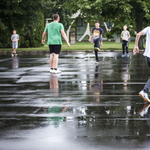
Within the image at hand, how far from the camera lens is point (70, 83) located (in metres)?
10.8

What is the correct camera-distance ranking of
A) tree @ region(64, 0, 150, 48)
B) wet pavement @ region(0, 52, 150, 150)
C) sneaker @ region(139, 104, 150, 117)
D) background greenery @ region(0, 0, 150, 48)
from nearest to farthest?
wet pavement @ region(0, 52, 150, 150)
sneaker @ region(139, 104, 150, 117)
tree @ region(64, 0, 150, 48)
background greenery @ region(0, 0, 150, 48)

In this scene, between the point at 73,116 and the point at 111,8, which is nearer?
the point at 73,116

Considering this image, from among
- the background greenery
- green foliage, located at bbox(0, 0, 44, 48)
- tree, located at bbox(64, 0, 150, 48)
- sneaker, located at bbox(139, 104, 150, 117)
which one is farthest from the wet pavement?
green foliage, located at bbox(0, 0, 44, 48)

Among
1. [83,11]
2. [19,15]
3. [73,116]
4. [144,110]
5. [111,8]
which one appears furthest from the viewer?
[19,15]

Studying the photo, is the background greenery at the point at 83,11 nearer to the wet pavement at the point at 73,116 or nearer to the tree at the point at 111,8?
the tree at the point at 111,8

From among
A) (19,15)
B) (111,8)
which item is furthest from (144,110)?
(19,15)

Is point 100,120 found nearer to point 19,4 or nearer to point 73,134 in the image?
point 73,134

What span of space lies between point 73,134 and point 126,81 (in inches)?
242

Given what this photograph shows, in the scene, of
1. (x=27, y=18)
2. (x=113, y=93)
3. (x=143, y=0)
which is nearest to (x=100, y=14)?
(x=143, y=0)

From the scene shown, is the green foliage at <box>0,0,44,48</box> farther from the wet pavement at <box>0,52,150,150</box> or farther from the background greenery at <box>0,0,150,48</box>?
the wet pavement at <box>0,52,150,150</box>

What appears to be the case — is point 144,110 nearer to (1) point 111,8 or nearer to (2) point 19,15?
(1) point 111,8

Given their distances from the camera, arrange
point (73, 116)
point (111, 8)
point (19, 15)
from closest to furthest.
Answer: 1. point (73, 116)
2. point (111, 8)
3. point (19, 15)

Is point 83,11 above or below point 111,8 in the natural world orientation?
below

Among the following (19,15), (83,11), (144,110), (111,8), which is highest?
(111,8)
